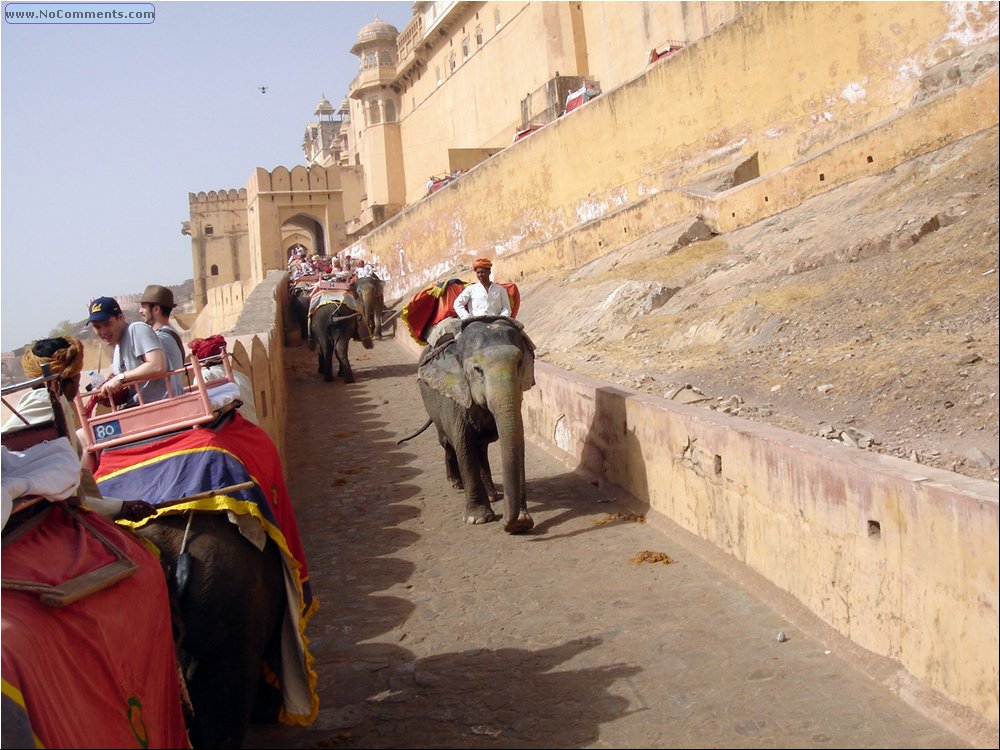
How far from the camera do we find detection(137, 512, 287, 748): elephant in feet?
13.1

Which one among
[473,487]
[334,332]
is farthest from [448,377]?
[334,332]

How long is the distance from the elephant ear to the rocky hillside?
1.58 m

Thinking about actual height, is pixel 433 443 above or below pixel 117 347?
below

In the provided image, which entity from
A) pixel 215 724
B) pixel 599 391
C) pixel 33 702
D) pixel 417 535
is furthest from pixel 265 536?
pixel 599 391

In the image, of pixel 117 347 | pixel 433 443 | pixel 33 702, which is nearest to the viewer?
pixel 33 702

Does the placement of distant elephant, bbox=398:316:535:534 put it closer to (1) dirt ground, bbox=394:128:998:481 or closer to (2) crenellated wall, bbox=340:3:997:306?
(1) dirt ground, bbox=394:128:998:481

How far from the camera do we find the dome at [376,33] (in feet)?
180

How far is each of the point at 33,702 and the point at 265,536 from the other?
146cm

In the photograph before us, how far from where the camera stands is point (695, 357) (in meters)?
9.89

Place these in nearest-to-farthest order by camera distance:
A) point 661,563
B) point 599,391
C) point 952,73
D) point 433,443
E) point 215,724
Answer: point 215,724, point 661,563, point 599,391, point 433,443, point 952,73

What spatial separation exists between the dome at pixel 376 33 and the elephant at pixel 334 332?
41792 mm

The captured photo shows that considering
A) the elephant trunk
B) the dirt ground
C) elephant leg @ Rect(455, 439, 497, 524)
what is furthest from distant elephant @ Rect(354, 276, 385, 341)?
the elephant trunk

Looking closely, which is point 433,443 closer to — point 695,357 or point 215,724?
point 695,357

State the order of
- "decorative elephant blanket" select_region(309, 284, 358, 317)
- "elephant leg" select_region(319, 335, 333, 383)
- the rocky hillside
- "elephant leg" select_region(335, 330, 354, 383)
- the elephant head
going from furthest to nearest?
"decorative elephant blanket" select_region(309, 284, 358, 317) < "elephant leg" select_region(319, 335, 333, 383) < "elephant leg" select_region(335, 330, 354, 383) < the elephant head < the rocky hillside
